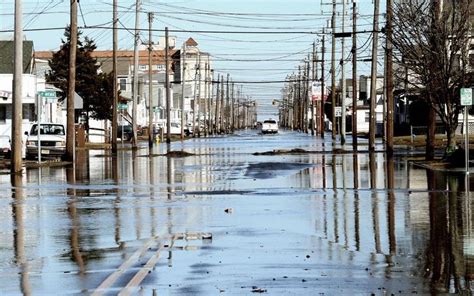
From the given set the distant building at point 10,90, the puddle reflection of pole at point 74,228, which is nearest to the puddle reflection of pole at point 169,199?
the puddle reflection of pole at point 74,228

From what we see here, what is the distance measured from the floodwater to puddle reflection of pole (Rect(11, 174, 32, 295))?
26 mm

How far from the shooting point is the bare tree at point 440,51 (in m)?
36.0

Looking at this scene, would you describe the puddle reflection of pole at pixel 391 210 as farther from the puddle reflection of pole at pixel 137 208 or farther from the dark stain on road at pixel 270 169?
the puddle reflection of pole at pixel 137 208

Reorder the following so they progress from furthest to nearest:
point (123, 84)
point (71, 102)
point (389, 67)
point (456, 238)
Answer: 1. point (123, 84)
2. point (389, 67)
3. point (71, 102)
4. point (456, 238)

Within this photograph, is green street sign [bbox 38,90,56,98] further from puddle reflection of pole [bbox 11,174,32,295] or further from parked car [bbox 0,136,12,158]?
puddle reflection of pole [bbox 11,174,32,295]

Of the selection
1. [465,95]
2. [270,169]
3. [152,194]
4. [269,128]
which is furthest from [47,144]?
[269,128]

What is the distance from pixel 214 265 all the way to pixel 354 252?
7.22 feet


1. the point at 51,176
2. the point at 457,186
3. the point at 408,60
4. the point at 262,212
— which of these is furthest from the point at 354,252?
the point at 408,60

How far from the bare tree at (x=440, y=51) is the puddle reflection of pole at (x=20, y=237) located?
50.6ft

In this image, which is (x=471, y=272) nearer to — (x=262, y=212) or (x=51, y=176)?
(x=262, y=212)

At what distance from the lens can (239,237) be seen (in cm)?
1557

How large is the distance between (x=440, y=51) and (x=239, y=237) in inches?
871

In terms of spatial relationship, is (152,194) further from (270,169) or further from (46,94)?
(46,94)

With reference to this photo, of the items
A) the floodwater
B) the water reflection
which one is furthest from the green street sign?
the water reflection
